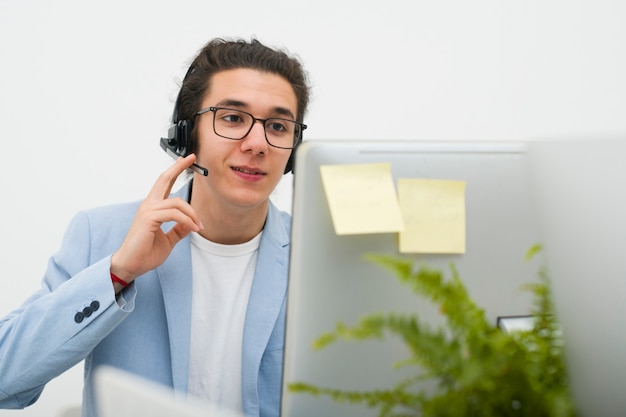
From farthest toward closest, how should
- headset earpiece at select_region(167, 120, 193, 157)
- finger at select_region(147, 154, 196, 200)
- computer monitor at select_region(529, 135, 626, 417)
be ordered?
headset earpiece at select_region(167, 120, 193, 157), finger at select_region(147, 154, 196, 200), computer monitor at select_region(529, 135, 626, 417)

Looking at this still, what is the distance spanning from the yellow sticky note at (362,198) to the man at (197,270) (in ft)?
1.85

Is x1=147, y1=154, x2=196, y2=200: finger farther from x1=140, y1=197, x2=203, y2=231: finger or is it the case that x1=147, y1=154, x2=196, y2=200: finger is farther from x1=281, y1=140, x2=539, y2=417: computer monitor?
x1=281, y1=140, x2=539, y2=417: computer monitor

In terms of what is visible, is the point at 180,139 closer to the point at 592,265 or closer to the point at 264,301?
the point at 264,301

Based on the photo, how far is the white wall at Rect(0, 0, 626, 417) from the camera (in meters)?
2.26

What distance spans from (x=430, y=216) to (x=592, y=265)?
205 mm

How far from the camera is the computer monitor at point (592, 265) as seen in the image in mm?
637

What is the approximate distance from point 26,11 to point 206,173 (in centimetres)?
129

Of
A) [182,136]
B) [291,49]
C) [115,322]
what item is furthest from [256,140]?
[291,49]

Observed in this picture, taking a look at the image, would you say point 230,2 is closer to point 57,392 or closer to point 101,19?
point 101,19

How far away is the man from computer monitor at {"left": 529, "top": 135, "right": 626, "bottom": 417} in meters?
0.79

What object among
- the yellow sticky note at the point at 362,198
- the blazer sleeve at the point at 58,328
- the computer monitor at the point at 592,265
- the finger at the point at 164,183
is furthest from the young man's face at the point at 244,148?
the computer monitor at the point at 592,265

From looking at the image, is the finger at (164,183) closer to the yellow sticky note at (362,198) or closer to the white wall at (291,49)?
the yellow sticky note at (362,198)

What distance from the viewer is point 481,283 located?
808 millimetres

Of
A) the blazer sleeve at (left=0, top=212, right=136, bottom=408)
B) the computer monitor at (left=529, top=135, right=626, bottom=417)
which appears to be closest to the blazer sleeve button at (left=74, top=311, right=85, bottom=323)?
the blazer sleeve at (left=0, top=212, right=136, bottom=408)
